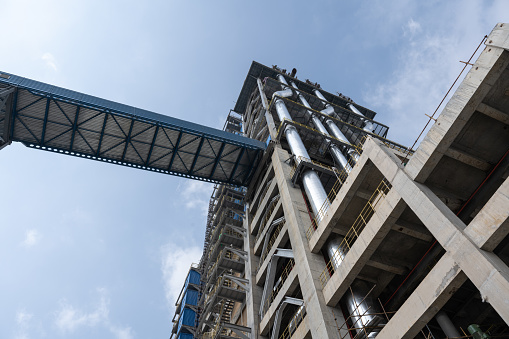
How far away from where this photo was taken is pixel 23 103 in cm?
2131

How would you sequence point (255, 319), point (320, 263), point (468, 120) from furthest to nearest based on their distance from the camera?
point (255, 319) < point (320, 263) < point (468, 120)

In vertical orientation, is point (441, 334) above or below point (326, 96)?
below

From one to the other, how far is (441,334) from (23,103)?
24665 millimetres

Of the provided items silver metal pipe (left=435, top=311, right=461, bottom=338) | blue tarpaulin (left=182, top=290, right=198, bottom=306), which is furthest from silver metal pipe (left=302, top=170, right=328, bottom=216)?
blue tarpaulin (left=182, top=290, right=198, bottom=306)

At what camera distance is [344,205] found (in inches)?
489

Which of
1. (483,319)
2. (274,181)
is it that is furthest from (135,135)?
(483,319)

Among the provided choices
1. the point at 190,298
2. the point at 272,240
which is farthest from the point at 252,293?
the point at 190,298

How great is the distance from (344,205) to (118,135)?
17.5 metres

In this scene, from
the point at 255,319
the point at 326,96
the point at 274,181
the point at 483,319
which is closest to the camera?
the point at 483,319

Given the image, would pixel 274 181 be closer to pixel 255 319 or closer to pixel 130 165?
pixel 255 319

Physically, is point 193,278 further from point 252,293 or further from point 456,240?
point 456,240

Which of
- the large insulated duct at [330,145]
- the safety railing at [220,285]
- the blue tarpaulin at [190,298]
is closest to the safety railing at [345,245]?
the large insulated duct at [330,145]

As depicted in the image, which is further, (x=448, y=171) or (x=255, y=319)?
(x=255, y=319)

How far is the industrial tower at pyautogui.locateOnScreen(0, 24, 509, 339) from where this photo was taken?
8.19 metres
